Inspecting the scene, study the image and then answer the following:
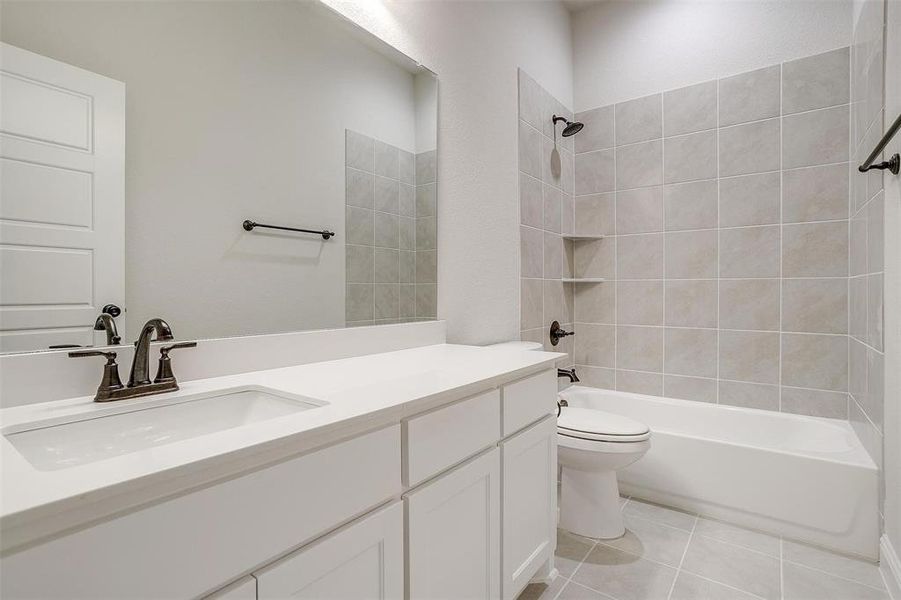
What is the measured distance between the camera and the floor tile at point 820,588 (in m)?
1.53

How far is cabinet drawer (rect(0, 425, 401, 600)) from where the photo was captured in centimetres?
48

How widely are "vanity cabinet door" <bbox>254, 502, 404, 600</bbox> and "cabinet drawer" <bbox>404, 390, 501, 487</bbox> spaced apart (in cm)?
10

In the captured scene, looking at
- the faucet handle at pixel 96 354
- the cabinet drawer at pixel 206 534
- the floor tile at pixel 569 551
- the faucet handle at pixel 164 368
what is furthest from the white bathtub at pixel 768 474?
the faucet handle at pixel 96 354

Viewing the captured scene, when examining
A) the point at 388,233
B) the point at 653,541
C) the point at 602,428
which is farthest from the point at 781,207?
the point at 388,233

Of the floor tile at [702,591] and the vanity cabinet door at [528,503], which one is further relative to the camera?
the floor tile at [702,591]

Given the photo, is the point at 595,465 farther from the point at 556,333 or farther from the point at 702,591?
the point at 556,333

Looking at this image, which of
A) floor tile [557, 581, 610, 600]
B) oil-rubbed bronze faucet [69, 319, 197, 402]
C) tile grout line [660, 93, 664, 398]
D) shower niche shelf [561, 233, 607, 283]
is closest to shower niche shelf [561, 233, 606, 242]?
shower niche shelf [561, 233, 607, 283]

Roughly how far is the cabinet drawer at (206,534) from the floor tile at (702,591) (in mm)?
1330

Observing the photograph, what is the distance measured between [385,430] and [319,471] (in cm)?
16

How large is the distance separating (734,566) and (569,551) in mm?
599

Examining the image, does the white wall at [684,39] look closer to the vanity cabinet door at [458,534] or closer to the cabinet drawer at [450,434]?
Answer: the cabinet drawer at [450,434]

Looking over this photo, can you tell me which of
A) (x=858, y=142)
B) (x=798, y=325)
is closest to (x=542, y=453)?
(x=798, y=325)

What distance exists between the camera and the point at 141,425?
857 millimetres

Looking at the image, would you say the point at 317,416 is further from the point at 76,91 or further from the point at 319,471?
the point at 76,91
